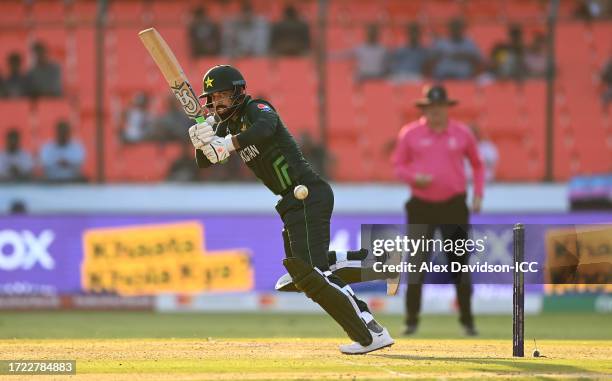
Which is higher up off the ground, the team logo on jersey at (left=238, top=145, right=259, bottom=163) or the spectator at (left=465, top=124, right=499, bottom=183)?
the spectator at (left=465, top=124, right=499, bottom=183)

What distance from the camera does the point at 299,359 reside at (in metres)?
7.81

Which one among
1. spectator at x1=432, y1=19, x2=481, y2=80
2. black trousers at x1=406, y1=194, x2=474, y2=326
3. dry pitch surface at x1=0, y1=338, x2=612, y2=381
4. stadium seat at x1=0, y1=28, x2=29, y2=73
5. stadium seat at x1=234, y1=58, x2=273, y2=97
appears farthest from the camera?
stadium seat at x1=0, y1=28, x2=29, y2=73

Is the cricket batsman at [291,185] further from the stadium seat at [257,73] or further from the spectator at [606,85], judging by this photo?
the spectator at [606,85]

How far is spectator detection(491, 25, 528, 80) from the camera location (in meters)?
16.4

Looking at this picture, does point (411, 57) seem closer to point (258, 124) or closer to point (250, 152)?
point (250, 152)

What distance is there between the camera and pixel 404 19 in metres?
17.5

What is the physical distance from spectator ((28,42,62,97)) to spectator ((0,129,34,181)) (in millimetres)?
915

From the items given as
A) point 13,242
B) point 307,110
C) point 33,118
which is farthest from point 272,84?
point 13,242

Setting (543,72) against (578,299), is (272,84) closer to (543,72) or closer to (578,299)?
(543,72)

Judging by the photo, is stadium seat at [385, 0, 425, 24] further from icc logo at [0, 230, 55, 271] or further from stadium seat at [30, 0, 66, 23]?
icc logo at [0, 230, 55, 271]

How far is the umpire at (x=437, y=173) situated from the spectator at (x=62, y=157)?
230 inches

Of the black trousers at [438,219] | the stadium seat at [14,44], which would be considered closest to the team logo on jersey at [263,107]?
the black trousers at [438,219]

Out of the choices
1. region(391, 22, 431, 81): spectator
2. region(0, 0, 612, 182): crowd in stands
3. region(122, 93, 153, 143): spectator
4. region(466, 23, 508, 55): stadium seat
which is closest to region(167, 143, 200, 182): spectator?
region(0, 0, 612, 182): crowd in stands

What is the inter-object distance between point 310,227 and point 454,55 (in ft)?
30.0
